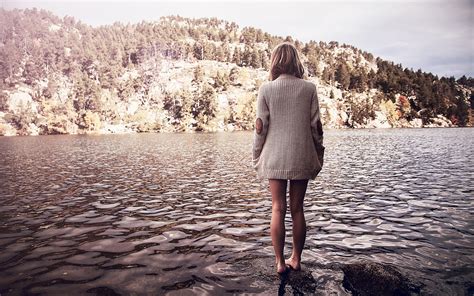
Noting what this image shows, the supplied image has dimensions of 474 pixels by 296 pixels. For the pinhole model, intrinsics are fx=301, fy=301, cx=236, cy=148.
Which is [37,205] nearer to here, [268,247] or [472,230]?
[268,247]

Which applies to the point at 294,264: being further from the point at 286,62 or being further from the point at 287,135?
the point at 286,62

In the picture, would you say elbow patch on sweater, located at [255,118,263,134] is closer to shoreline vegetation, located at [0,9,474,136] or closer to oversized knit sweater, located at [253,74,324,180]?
oversized knit sweater, located at [253,74,324,180]

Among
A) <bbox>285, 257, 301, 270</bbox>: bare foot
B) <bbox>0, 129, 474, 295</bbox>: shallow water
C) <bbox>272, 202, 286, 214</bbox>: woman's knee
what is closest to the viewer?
<bbox>0, 129, 474, 295</bbox>: shallow water

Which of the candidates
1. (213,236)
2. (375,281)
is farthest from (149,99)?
(375,281)

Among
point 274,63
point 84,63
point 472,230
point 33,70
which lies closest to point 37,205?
point 274,63

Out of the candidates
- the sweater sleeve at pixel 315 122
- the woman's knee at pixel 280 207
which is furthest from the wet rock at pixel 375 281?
the sweater sleeve at pixel 315 122

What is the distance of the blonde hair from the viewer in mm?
5320

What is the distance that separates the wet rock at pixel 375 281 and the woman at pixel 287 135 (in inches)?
44.7

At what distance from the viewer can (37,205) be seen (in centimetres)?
1119

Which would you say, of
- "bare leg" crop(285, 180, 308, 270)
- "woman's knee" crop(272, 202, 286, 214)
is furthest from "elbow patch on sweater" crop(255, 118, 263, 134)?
"woman's knee" crop(272, 202, 286, 214)

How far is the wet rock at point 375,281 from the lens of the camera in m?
4.70

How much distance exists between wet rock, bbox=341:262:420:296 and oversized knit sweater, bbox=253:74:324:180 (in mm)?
1810

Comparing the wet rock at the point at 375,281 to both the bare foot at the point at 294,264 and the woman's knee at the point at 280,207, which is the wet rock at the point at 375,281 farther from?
the woman's knee at the point at 280,207

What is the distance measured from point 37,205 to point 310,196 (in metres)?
10.6
